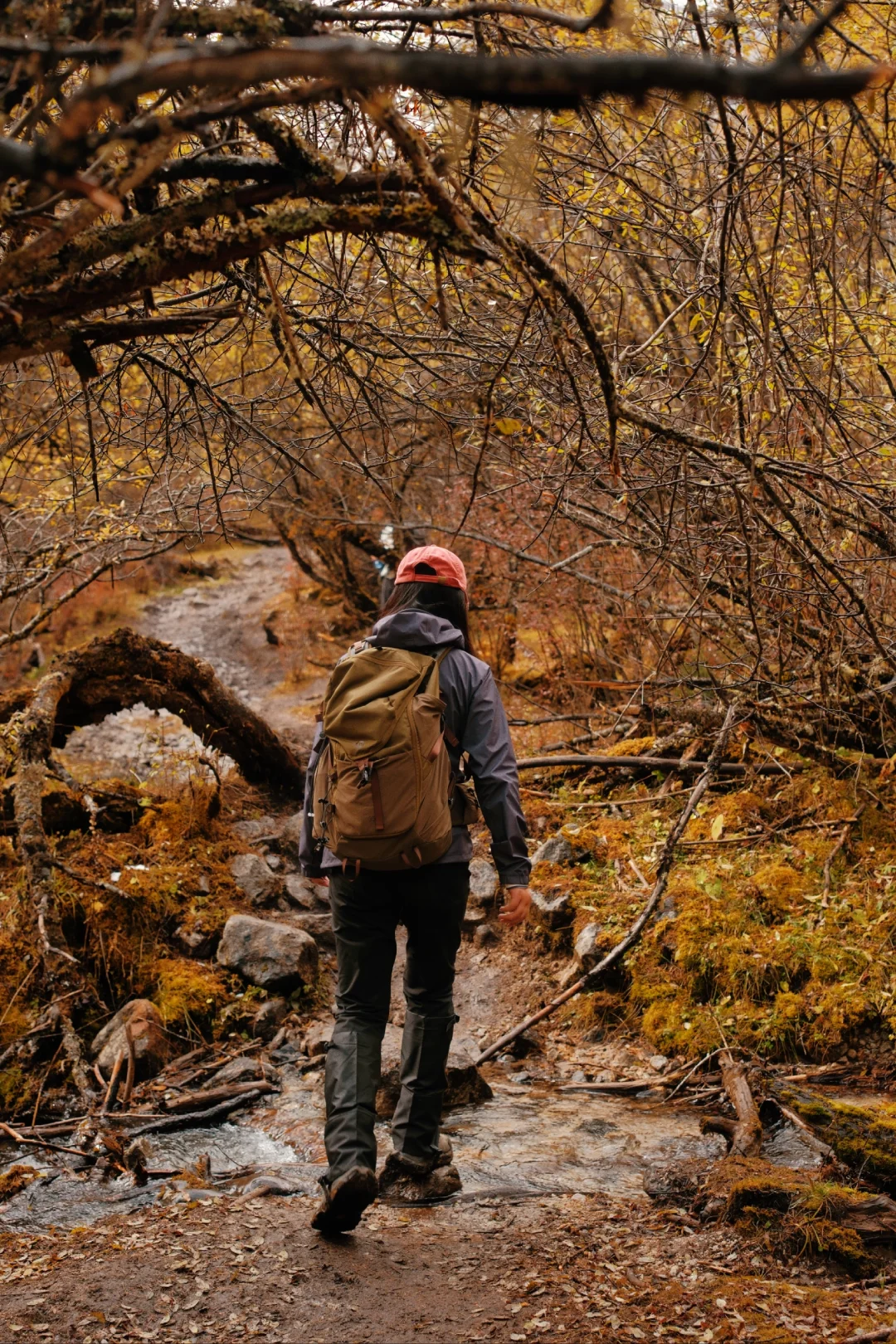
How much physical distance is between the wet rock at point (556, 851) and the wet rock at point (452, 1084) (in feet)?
7.15

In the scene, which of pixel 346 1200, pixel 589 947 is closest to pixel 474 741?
pixel 346 1200

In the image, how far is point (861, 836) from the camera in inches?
242

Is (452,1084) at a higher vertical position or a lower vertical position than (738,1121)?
lower

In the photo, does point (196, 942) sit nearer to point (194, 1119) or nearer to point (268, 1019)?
point (268, 1019)

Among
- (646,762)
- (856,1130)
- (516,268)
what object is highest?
(516,268)

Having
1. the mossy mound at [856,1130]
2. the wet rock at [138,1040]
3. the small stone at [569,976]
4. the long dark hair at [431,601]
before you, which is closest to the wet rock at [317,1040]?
the wet rock at [138,1040]

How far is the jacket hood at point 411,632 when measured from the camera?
387cm

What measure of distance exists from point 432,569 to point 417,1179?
Result: 2.39 m

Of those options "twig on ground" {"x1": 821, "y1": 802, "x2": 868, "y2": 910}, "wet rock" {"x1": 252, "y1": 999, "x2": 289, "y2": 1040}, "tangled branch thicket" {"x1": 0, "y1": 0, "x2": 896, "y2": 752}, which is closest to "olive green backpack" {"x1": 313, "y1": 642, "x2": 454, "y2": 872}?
"tangled branch thicket" {"x1": 0, "y1": 0, "x2": 896, "y2": 752}

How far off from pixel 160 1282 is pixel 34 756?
406 centimetres

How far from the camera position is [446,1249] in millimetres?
3408

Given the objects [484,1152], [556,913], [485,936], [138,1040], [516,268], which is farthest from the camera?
[485,936]

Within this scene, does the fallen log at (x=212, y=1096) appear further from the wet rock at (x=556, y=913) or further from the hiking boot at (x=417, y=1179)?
the wet rock at (x=556, y=913)

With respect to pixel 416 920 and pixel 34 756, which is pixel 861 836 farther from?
pixel 34 756
